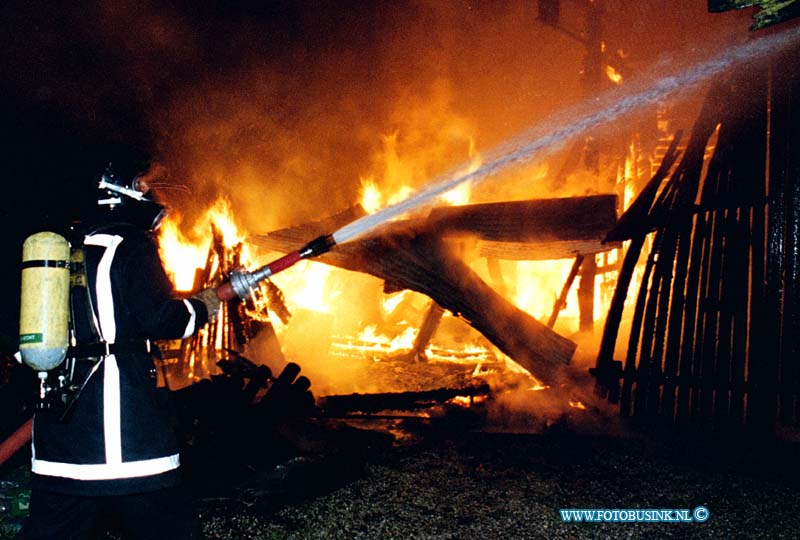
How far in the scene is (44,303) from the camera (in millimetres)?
2277

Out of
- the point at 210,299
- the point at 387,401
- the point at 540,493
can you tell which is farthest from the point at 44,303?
the point at 387,401

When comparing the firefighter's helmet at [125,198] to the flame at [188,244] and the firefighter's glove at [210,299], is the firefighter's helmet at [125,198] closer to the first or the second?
the firefighter's glove at [210,299]

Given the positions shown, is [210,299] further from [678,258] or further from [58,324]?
[678,258]

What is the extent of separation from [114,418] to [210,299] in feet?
2.66

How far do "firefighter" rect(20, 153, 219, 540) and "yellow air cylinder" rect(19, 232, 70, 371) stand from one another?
128mm

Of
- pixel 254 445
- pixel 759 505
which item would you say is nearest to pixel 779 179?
pixel 759 505

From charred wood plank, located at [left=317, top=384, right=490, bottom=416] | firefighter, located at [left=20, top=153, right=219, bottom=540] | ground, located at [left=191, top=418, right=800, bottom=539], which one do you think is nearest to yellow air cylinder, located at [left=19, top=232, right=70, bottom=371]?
firefighter, located at [left=20, top=153, right=219, bottom=540]

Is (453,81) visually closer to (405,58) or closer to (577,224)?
(405,58)

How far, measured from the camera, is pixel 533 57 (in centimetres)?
1680

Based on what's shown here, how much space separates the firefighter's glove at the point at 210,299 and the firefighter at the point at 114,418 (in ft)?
0.92

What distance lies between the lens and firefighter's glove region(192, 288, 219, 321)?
2881 millimetres

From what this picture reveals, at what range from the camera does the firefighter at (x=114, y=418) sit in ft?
7.70

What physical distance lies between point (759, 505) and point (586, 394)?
219cm

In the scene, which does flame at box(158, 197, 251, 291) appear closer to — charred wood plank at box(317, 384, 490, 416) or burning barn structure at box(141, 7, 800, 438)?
charred wood plank at box(317, 384, 490, 416)
